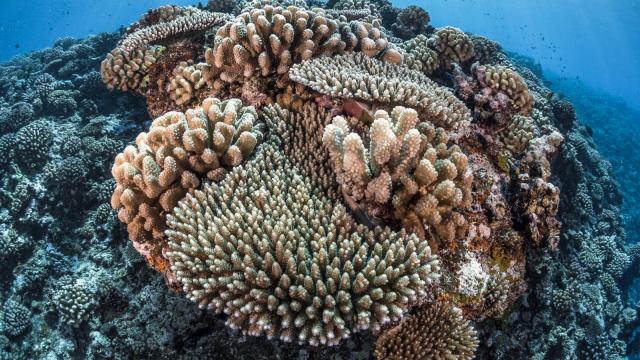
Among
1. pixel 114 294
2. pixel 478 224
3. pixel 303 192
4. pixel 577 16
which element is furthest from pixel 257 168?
pixel 577 16

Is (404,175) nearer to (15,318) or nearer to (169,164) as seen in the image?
(169,164)

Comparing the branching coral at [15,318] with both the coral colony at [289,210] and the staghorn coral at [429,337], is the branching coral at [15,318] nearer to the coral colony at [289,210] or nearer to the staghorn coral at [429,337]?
the coral colony at [289,210]

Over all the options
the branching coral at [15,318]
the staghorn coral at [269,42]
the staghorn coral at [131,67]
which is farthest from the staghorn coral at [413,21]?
the branching coral at [15,318]

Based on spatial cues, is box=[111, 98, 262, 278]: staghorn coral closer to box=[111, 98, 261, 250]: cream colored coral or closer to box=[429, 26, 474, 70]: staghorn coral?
box=[111, 98, 261, 250]: cream colored coral

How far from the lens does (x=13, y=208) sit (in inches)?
294

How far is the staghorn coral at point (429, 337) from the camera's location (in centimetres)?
350

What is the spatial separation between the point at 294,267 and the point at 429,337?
4.80 feet

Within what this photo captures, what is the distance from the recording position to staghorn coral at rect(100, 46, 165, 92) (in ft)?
23.5

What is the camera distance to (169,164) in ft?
12.9

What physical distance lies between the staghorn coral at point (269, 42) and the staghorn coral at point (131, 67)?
7.50 feet

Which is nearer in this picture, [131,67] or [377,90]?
[377,90]

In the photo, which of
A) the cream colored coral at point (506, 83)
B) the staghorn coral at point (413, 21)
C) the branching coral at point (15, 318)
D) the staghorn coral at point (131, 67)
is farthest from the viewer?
the staghorn coral at point (413, 21)

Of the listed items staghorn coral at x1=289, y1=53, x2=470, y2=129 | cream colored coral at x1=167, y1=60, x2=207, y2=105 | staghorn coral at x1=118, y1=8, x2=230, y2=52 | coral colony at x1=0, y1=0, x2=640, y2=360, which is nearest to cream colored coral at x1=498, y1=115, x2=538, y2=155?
coral colony at x1=0, y1=0, x2=640, y2=360

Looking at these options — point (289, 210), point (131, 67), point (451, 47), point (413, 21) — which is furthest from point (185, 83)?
point (413, 21)
